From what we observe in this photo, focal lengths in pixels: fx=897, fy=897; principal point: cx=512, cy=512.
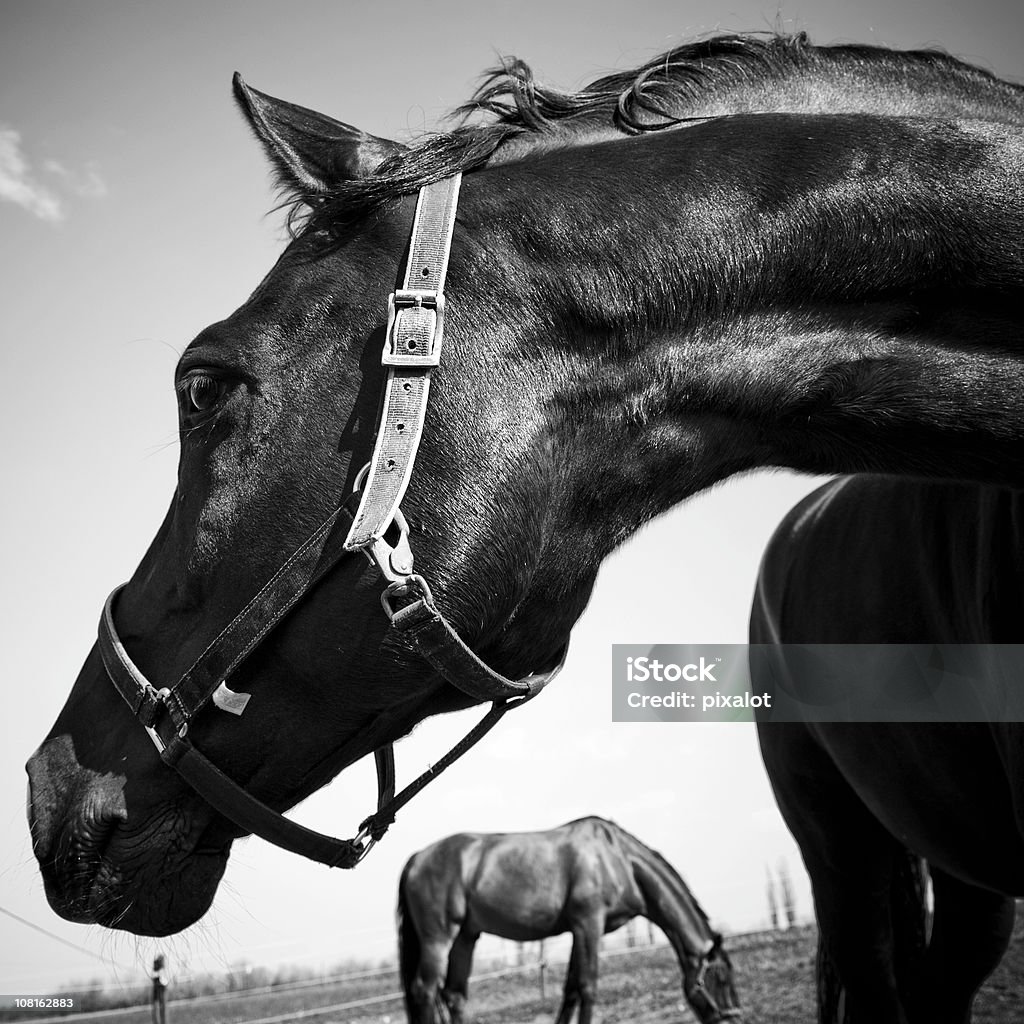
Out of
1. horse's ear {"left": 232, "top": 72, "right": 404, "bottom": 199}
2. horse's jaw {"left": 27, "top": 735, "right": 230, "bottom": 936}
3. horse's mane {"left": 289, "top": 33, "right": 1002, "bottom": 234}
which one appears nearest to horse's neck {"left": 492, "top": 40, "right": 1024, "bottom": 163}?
horse's mane {"left": 289, "top": 33, "right": 1002, "bottom": 234}

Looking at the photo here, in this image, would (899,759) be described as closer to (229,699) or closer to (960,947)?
(960,947)

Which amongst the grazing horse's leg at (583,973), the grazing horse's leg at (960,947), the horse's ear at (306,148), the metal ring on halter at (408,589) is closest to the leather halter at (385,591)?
the metal ring on halter at (408,589)

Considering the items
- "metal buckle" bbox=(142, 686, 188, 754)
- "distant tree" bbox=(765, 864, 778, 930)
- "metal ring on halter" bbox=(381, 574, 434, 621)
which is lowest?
"distant tree" bbox=(765, 864, 778, 930)

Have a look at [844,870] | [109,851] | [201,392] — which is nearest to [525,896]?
[844,870]

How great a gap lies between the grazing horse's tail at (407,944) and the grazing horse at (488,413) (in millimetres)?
12385

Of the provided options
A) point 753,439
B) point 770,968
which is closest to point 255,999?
point 770,968

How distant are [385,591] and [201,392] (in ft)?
1.89

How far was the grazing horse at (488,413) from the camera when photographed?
1587 mm

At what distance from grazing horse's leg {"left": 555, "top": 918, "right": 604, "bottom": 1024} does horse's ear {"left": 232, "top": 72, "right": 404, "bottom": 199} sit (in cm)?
Answer: 1219

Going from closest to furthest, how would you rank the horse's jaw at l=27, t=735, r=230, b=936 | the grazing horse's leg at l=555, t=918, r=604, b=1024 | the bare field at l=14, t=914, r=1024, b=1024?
1. the horse's jaw at l=27, t=735, r=230, b=936
2. the bare field at l=14, t=914, r=1024, b=1024
3. the grazing horse's leg at l=555, t=918, r=604, b=1024

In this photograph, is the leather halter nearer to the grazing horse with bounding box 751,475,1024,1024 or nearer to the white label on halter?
the white label on halter

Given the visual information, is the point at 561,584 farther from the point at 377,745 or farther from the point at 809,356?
the point at 809,356

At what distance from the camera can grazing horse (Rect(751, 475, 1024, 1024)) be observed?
2205mm

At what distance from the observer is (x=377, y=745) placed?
5.79 feet
